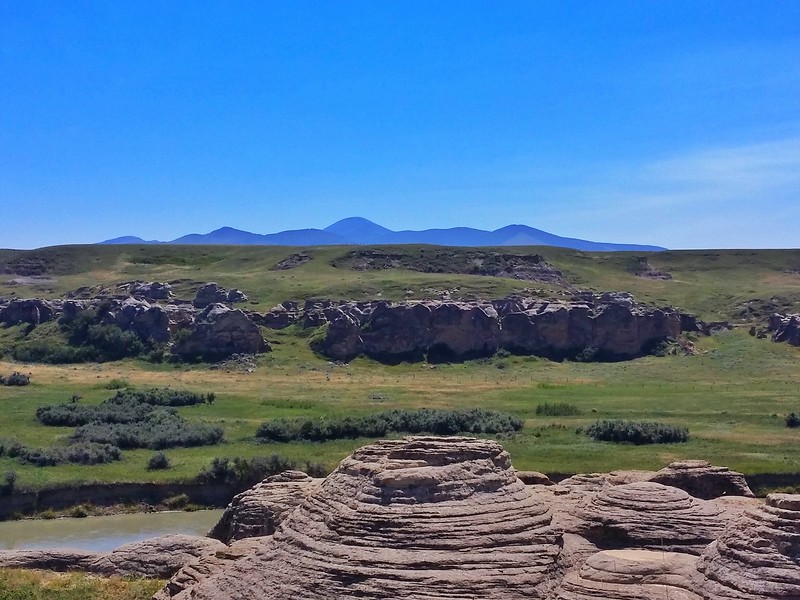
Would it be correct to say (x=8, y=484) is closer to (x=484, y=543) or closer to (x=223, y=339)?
(x=484, y=543)

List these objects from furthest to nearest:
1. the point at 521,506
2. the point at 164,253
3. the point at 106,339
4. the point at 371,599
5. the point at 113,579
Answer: the point at 164,253, the point at 106,339, the point at 113,579, the point at 521,506, the point at 371,599

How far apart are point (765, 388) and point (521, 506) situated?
5074 centimetres

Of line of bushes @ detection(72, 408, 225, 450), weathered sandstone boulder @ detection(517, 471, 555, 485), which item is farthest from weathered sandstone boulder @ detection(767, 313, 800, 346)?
weathered sandstone boulder @ detection(517, 471, 555, 485)

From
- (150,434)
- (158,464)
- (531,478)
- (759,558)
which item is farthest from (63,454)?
(759,558)

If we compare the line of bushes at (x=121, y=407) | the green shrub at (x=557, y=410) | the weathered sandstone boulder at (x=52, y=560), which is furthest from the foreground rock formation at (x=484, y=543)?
the line of bushes at (x=121, y=407)

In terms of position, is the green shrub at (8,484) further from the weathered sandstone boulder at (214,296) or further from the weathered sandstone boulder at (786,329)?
the weathered sandstone boulder at (786,329)

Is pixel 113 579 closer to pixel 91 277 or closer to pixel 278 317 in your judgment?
pixel 278 317

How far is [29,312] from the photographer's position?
9125 cm

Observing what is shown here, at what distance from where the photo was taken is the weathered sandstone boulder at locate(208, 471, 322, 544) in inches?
916

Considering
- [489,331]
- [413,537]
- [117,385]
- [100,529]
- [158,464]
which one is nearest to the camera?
[413,537]

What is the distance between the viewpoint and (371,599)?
619 inches

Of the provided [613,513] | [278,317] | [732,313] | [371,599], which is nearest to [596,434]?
[613,513]

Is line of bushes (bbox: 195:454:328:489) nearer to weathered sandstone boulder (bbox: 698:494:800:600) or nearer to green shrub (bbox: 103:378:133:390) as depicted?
weathered sandstone boulder (bbox: 698:494:800:600)

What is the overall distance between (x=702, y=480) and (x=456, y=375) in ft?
162
